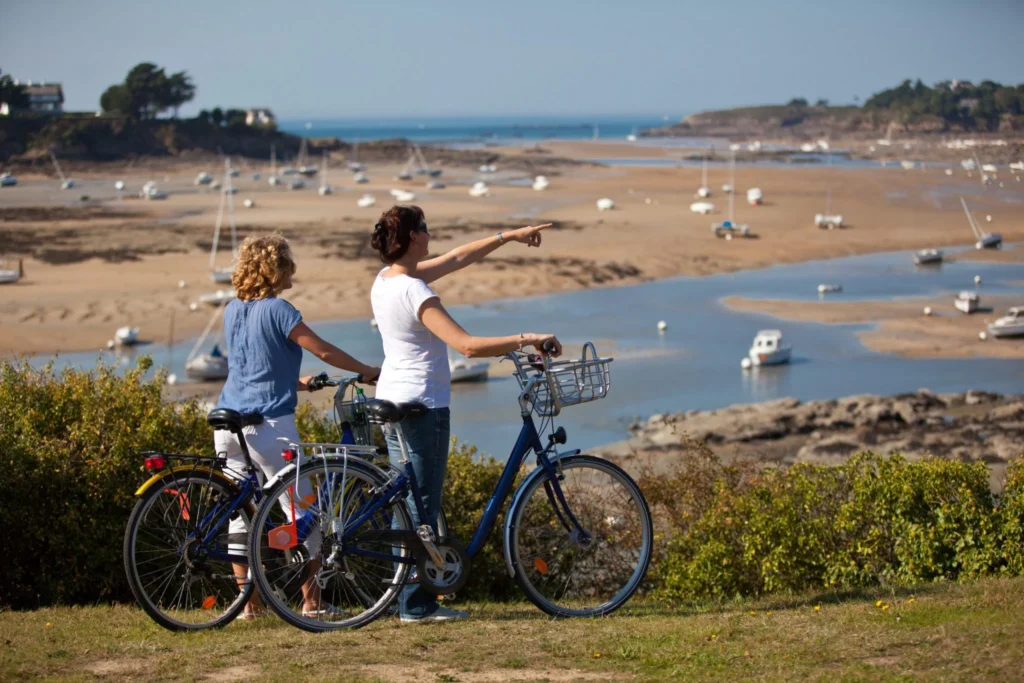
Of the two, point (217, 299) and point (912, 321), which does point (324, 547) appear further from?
point (217, 299)

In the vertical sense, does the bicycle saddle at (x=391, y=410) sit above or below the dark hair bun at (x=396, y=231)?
below

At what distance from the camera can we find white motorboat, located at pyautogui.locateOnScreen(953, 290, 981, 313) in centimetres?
3559

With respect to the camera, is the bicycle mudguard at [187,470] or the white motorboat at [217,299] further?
the white motorboat at [217,299]

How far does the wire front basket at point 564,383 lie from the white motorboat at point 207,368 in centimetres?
2374

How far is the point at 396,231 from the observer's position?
18.2 feet

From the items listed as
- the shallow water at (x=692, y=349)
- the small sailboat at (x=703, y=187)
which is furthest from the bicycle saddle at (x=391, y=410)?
the small sailboat at (x=703, y=187)

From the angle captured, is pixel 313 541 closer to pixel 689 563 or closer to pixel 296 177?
pixel 689 563

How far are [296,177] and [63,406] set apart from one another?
84.7 meters

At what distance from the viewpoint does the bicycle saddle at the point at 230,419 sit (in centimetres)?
554

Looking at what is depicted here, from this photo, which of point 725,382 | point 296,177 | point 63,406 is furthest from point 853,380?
point 296,177

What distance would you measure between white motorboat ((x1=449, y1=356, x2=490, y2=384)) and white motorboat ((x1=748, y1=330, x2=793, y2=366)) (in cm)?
716

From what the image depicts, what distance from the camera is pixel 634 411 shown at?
82.0 ft

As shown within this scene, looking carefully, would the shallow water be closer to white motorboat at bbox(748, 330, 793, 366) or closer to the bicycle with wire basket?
white motorboat at bbox(748, 330, 793, 366)

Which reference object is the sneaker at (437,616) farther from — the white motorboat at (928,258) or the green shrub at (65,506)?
the white motorboat at (928,258)
